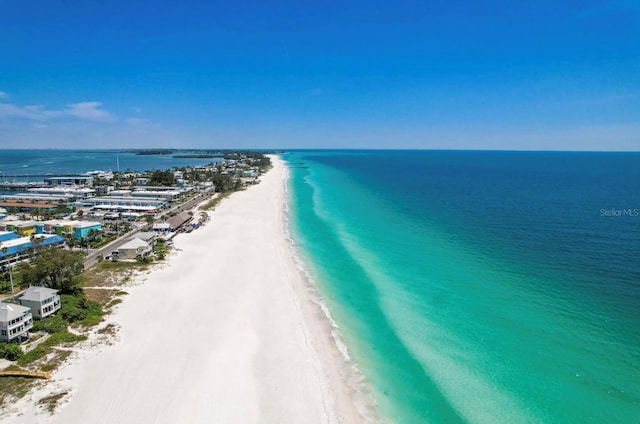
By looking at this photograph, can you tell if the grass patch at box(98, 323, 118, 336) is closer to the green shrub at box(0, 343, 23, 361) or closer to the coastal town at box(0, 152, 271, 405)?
the coastal town at box(0, 152, 271, 405)

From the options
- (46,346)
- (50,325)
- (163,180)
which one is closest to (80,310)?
(50,325)

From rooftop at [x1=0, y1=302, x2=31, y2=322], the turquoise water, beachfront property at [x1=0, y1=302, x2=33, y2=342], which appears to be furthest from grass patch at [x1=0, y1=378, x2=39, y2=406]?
the turquoise water

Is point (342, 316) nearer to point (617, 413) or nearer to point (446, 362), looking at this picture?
point (446, 362)

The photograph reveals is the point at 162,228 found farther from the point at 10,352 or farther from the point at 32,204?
the point at 32,204

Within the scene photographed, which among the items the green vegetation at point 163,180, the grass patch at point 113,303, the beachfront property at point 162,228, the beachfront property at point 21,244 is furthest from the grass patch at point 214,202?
the grass patch at point 113,303

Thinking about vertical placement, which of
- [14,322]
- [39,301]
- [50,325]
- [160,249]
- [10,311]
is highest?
[10,311]

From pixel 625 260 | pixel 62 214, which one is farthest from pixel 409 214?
pixel 62 214

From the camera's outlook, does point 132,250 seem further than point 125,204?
No
